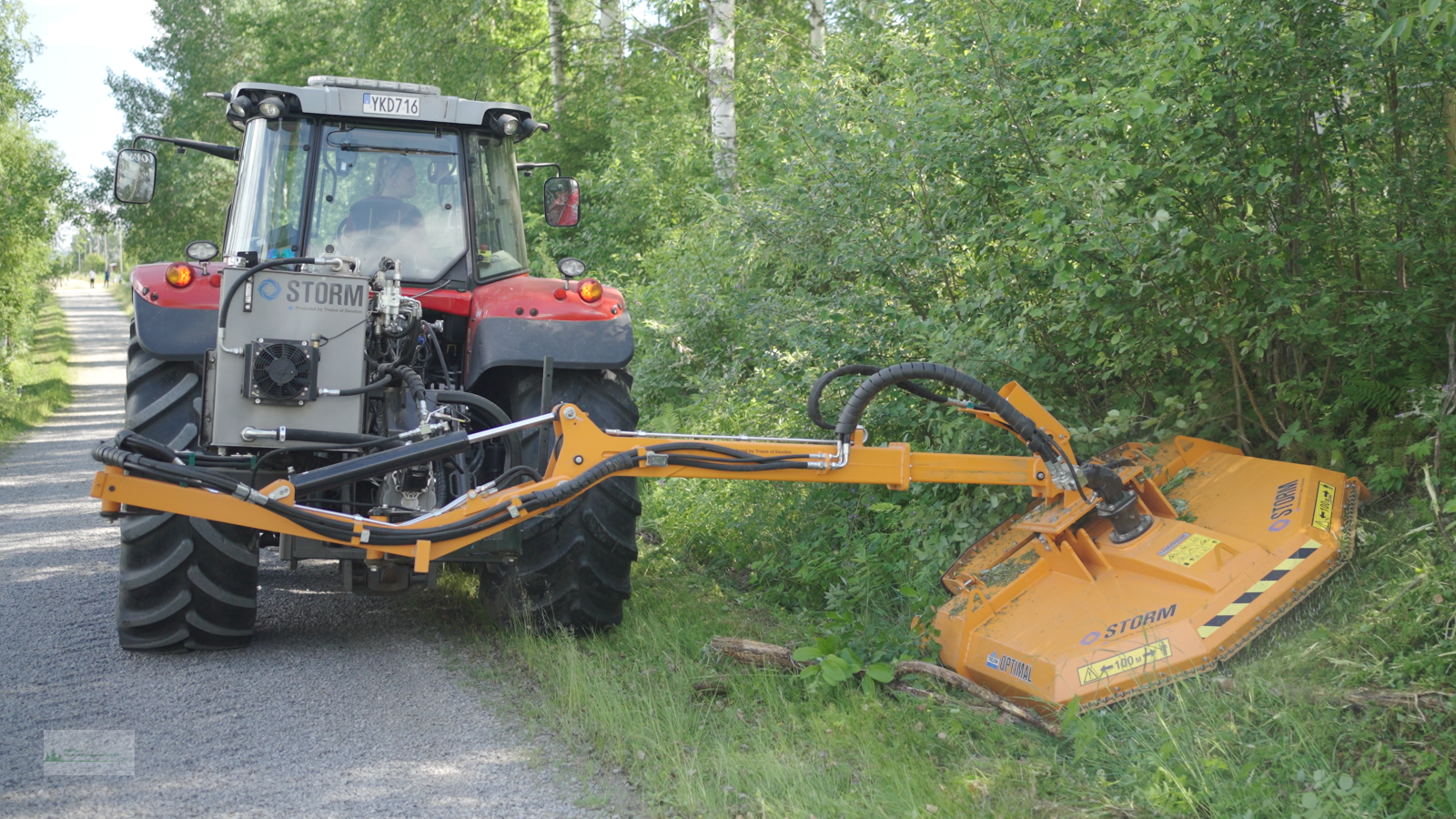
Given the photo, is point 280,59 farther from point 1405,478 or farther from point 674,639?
point 1405,478

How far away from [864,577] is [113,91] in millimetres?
30112

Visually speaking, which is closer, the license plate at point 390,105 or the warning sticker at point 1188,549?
the warning sticker at point 1188,549

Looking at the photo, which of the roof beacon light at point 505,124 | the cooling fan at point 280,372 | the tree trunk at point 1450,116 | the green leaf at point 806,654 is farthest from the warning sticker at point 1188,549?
the roof beacon light at point 505,124

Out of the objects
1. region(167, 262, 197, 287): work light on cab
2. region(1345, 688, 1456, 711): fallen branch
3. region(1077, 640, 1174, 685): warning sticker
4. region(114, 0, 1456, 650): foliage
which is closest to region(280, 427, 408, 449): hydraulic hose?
region(167, 262, 197, 287): work light on cab

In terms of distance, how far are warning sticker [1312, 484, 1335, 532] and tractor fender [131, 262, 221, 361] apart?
4187mm

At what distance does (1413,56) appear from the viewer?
3998mm

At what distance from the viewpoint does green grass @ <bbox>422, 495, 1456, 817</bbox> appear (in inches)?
116

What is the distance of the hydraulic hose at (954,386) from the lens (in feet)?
12.5

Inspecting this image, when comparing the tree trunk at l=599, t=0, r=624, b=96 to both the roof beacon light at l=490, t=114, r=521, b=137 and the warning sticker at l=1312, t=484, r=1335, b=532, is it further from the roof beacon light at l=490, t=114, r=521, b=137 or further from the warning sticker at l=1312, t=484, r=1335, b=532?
the warning sticker at l=1312, t=484, r=1335, b=532

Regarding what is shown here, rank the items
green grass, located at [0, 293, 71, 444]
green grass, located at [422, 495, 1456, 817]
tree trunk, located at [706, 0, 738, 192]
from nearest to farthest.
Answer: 1. green grass, located at [422, 495, 1456, 817]
2. tree trunk, located at [706, 0, 738, 192]
3. green grass, located at [0, 293, 71, 444]

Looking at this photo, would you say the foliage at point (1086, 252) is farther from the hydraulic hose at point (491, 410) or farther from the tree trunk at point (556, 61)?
the tree trunk at point (556, 61)

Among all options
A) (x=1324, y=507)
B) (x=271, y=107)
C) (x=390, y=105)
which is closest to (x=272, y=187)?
(x=271, y=107)

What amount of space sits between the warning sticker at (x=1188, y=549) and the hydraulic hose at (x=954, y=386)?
0.49m

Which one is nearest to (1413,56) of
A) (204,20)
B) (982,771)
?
(982,771)
